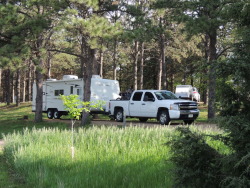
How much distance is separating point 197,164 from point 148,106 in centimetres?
1320

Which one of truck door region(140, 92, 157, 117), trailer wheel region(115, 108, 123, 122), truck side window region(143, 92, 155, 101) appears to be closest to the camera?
truck door region(140, 92, 157, 117)

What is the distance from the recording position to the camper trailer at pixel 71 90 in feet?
69.4

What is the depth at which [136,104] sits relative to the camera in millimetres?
17500

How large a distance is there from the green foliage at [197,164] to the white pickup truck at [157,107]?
11.2 m

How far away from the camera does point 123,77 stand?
156 ft

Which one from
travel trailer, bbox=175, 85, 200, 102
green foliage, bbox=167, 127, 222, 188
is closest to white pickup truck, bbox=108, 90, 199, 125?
green foliage, bbox=167, 127, 222, 188

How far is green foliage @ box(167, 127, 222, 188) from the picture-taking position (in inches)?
143

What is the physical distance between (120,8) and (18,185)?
12.2m

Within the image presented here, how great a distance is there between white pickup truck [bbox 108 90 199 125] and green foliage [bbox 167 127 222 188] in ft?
36.7

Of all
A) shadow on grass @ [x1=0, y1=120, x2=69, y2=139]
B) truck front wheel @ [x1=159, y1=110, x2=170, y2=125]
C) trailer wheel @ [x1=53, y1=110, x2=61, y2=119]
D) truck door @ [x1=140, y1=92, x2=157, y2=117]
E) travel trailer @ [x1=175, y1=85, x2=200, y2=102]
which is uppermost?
travel trailer @ [x1=175, y1=85, x2=200, y2=102]

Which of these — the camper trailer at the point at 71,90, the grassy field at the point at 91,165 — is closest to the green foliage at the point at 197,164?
the grassy field at the point at 91,165

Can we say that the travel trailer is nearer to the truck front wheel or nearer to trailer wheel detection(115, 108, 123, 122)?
trailer wheel detection(115, 108, 123, 122)

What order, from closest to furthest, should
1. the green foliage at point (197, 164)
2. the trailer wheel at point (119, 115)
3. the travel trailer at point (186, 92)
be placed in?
Answer: the green foliage at point (197, 164), the trailer wheel at point (119, 115), the travel trailer at point (186, 92)

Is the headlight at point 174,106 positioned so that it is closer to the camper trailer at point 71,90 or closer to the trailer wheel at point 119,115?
the trailer wheel at point 119,115
